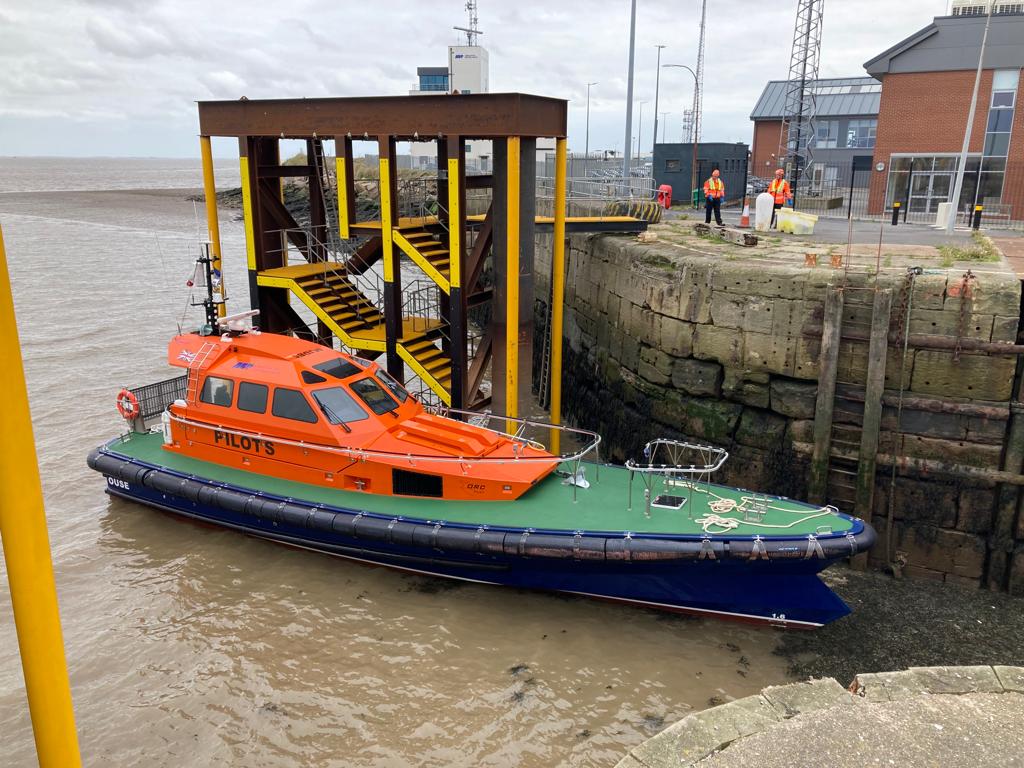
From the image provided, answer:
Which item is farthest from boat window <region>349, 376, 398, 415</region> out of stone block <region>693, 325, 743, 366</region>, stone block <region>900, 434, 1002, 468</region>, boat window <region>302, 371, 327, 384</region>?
stone block <region>900, 434, 1002, 468</region>

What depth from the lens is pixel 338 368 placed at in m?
9.76

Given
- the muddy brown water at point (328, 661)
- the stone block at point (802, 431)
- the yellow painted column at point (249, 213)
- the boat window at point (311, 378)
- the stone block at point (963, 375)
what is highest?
the yellow painted column at point (249, 213)

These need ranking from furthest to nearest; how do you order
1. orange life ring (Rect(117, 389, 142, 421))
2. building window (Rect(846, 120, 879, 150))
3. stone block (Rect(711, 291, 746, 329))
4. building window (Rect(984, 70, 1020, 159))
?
building window (Rect(846, 120, 879, 150)), building window (Rect(984, 70, 1020, 159)), orange life ring (Rect(117, 389, 142, 421)), stone block (Rect(711, 291, 746, 329))

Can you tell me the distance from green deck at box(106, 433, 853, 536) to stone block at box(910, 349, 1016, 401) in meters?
2.22

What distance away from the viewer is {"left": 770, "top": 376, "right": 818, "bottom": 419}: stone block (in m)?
9.38

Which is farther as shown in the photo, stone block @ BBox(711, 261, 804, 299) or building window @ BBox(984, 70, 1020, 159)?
building window @ BBox(984, 70, 1020, 159)

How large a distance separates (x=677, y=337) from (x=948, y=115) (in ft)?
54.2

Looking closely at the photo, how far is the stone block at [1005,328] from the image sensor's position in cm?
840

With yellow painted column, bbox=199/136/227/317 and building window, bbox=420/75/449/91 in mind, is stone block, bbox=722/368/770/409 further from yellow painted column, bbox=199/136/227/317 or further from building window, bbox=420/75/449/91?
building window, bbox=420/75/449/91

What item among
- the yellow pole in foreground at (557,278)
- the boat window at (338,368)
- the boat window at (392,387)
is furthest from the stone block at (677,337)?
the boat window at (338,368)

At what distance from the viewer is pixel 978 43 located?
2095 centimetres

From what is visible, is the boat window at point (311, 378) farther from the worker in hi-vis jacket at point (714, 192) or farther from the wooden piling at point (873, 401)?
the worker in hi-vis jacket at point (714, 192)

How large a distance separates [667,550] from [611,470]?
6.69 feet

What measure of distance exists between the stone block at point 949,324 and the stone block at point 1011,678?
476cm
